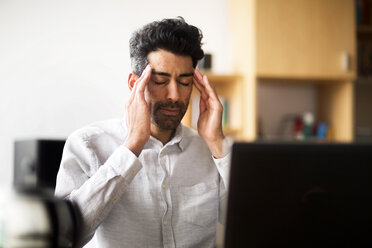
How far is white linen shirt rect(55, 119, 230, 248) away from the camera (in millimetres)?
1168

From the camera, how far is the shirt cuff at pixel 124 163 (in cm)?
117

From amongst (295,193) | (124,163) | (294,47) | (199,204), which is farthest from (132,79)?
(294,47)

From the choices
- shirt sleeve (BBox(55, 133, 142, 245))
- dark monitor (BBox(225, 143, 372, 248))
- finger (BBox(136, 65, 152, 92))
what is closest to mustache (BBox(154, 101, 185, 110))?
finger (BBox(136, 65, 152, 92))

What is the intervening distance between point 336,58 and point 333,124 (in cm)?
52

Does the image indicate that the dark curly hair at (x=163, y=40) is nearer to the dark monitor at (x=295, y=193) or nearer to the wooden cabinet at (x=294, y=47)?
the dark monitor at (x=295, y=193)

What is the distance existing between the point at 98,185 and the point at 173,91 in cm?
43

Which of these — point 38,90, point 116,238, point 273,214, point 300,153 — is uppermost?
point 38,90

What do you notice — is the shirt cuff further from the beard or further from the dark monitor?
the dark monitor

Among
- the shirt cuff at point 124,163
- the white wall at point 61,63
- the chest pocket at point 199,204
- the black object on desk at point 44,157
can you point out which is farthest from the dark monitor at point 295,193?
the white wall at point 61,63

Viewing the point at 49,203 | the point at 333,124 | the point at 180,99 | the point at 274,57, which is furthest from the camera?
the point at 333,124

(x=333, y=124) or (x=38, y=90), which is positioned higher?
(x=38, y=90)

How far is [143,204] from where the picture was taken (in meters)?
1.32

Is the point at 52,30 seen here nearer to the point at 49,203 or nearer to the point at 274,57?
the point at 274,57

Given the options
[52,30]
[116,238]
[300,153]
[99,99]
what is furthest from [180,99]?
[52,30]
